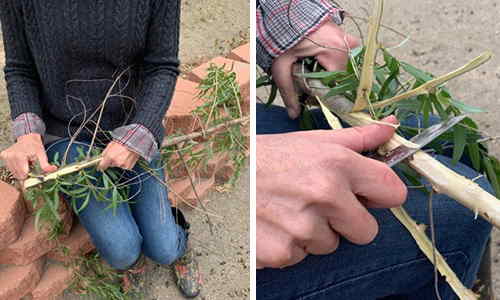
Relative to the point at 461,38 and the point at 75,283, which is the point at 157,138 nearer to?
the point at 75,283

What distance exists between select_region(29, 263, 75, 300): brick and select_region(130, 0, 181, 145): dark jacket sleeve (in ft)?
1.66

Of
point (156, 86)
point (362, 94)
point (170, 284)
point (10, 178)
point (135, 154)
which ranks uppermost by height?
point (362, 94)

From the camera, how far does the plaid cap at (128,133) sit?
4.10ft

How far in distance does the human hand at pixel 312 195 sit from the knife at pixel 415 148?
0.08 metres

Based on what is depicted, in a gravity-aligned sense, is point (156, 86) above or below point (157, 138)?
above

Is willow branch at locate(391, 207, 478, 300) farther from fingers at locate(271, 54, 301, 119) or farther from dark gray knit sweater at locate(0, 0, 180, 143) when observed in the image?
dark gray knit sweater at locate(0, 0, 180, 143)

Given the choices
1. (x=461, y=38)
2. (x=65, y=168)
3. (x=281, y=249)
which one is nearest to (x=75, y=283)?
(x=65, y=168)

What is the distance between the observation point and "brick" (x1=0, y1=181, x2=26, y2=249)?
1.36 metres

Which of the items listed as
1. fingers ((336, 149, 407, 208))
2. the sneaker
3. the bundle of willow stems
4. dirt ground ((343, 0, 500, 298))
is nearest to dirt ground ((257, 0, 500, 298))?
dirt ground ((343, 0, 500, 298))

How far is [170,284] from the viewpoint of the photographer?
1.69m

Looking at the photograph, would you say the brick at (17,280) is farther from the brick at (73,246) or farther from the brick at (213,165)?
the brick at (213,165)

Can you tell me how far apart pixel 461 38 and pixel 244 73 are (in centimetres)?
90

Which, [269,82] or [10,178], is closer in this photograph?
[269,82]

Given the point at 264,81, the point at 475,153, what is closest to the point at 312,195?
the point at 475,153
